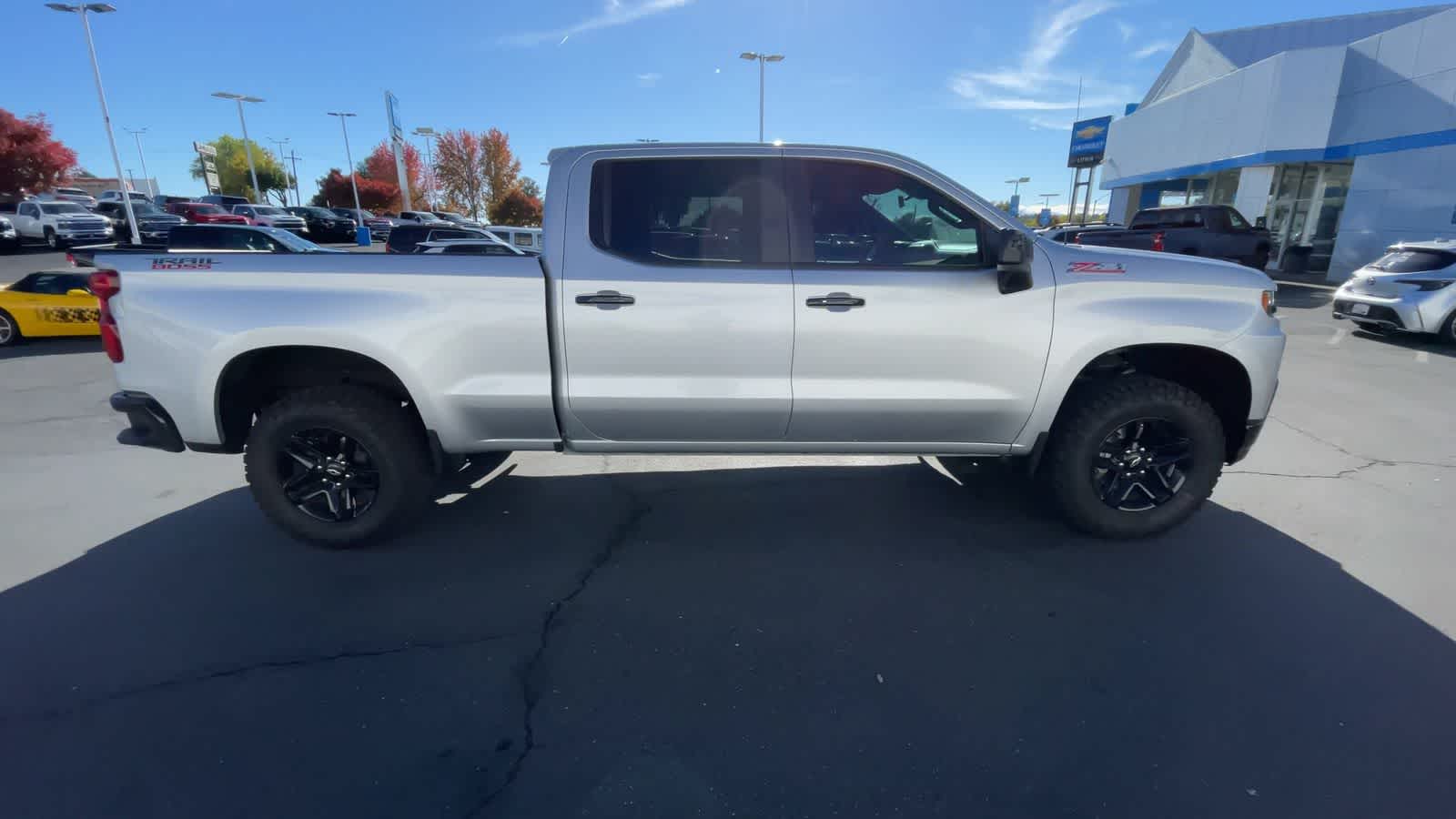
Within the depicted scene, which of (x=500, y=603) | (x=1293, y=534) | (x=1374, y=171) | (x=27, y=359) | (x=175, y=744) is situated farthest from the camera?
(x=1374, y=171)

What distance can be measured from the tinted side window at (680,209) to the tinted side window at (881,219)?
11.4 inches

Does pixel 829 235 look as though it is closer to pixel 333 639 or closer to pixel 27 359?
pixel 333 639

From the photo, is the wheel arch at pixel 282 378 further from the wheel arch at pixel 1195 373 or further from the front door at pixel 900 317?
the wheel arch at pixel 1195 373

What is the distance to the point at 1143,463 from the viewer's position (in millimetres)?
3654

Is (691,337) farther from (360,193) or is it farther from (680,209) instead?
(360,193)

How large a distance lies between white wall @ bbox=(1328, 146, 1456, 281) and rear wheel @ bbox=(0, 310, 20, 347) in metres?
27.4

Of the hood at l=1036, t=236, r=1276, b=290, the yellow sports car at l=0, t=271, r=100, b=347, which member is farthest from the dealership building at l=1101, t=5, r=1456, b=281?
the yellow sports car at l=0, t=271, r=100, b=347

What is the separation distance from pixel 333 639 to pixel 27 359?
928cm

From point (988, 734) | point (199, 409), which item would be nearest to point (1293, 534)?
point (988, 734)

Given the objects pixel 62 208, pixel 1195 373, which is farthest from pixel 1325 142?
pixel 62 208

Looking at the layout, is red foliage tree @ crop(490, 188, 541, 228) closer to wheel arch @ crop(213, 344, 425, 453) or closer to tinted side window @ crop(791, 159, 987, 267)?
wheel arch @ crop(213, 344, 425, 453)

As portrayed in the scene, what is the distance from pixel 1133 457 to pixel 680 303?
256cm

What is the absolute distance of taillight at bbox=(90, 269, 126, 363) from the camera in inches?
124

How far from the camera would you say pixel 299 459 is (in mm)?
3502
